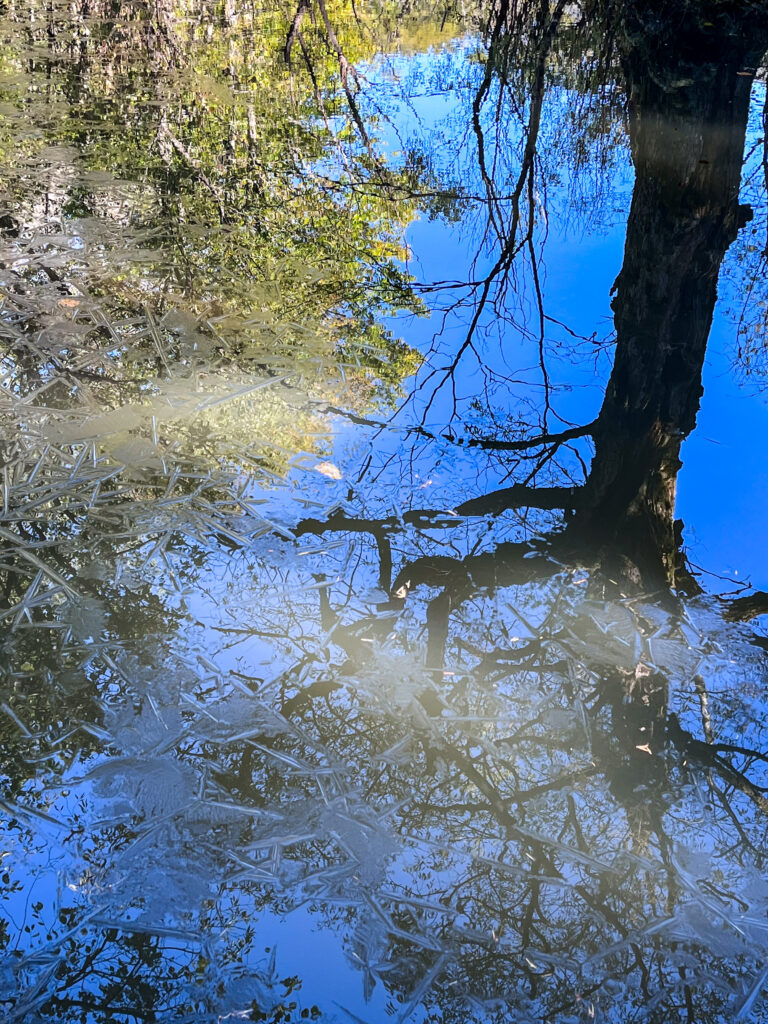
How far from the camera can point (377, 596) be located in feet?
8.09

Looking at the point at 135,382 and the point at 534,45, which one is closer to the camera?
the point at 135,382

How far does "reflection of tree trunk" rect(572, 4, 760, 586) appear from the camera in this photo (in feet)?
9.29

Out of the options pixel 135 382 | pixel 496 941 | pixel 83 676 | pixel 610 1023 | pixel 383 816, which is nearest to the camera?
pixel 610 1023

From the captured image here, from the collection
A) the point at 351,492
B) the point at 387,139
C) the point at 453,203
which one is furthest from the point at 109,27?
the point at 351,492

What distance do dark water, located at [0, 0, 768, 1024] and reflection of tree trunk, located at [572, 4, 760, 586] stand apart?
0.03m

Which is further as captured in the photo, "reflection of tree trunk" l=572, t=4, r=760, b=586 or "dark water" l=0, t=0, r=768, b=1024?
"reflection of tree trunk" l=572, t=4, r=760, b=586

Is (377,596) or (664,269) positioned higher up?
(664,269)

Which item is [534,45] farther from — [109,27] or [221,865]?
[221,865]

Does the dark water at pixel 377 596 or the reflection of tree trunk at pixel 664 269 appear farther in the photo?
the reflection of tree trunk at pixel 664 269

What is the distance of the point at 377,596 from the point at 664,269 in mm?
2396

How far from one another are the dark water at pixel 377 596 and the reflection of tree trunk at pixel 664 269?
1.0 inches

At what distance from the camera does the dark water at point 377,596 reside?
66.1 inches

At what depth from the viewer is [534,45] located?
6.68 metres

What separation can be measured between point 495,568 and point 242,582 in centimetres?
75
